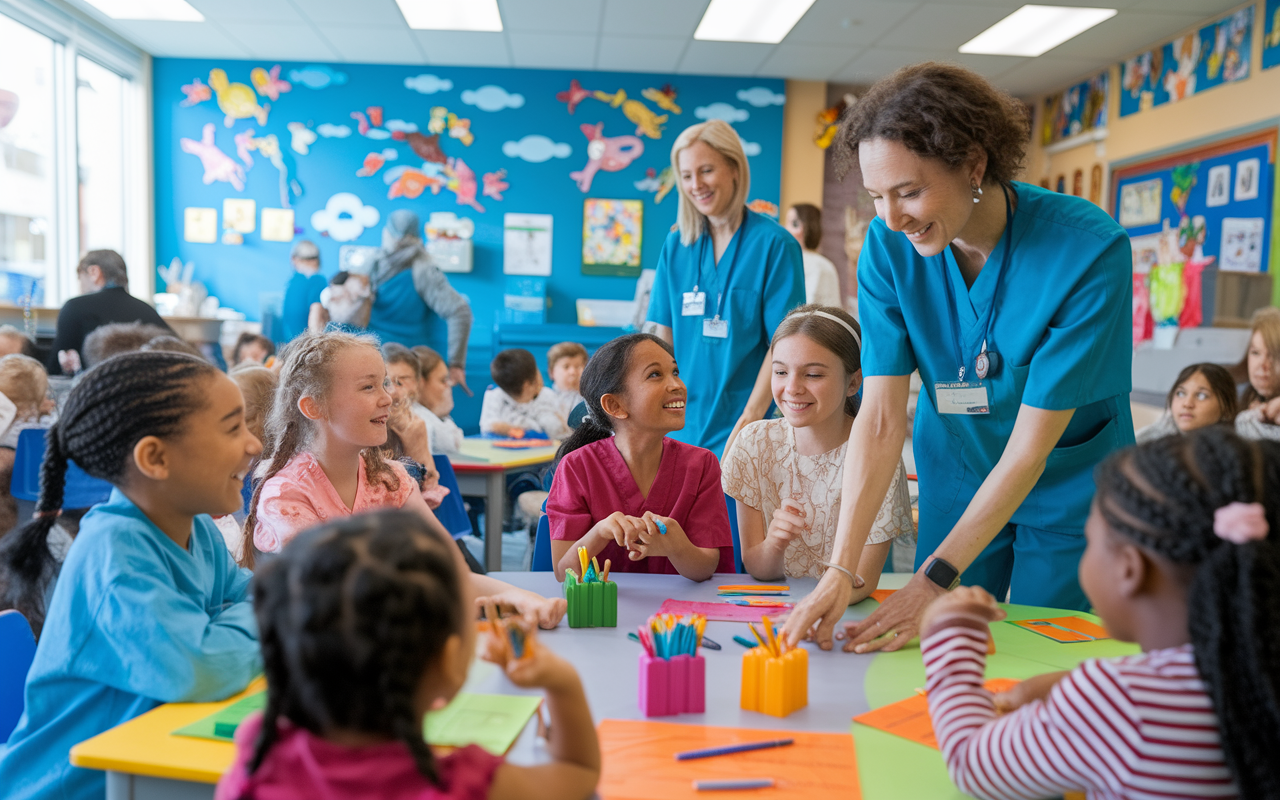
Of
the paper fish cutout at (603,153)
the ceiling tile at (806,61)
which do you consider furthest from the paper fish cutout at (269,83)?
the ceiling tile at (806,61)

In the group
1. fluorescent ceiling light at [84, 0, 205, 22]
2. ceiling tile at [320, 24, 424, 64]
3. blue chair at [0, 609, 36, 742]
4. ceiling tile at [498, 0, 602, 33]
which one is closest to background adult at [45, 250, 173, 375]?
fluorescent ceiling light at [84, 0, 205, 22]

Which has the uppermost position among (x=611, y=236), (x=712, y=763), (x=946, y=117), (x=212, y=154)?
(x=212, y=154)

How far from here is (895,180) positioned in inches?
57.4

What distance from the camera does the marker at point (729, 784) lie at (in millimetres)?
896

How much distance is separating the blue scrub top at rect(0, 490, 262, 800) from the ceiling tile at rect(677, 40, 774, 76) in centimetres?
595

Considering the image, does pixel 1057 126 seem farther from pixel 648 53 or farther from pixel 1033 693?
pixel 1033 693

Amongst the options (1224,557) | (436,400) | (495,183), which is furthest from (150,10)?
(1224,557)

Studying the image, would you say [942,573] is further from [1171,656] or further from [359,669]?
[359,669]

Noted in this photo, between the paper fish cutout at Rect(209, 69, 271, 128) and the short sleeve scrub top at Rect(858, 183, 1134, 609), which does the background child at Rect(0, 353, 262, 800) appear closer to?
the short sleeve scrub top at Rect(858, 183, 1134, 609)

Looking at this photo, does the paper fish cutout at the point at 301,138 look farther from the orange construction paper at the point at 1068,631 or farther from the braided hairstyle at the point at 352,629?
the braided hairstyle at the point at 352,629

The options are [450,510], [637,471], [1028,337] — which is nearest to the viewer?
[1028,337]

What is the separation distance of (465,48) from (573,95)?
948mm

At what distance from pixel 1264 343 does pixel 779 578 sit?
321 centimetres

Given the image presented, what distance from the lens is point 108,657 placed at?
1.09 m
